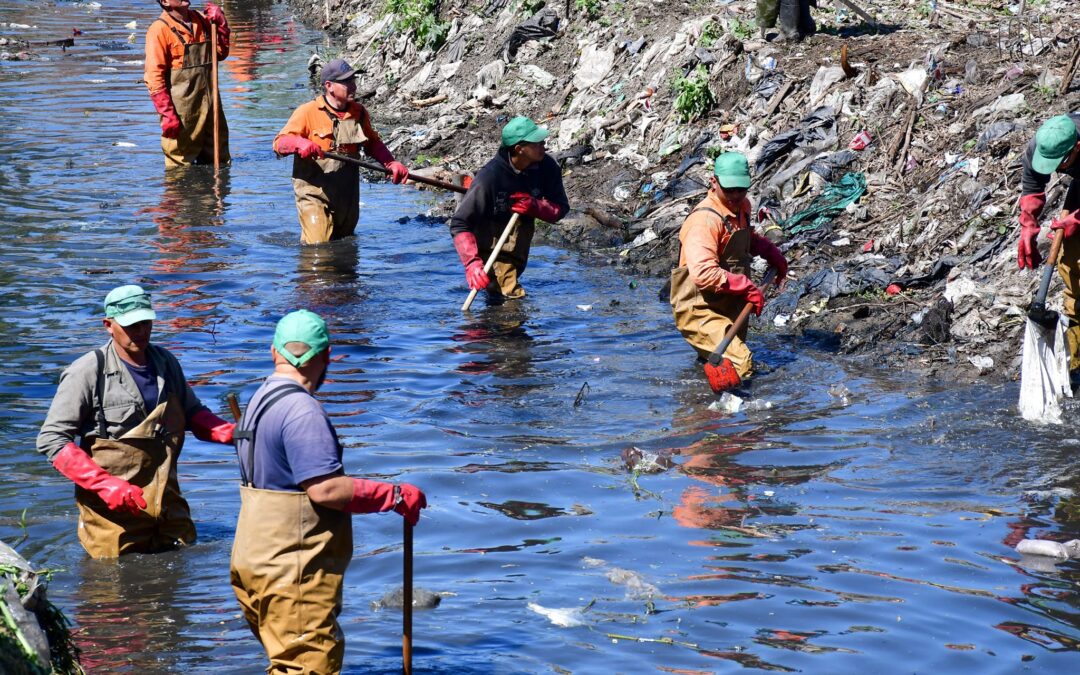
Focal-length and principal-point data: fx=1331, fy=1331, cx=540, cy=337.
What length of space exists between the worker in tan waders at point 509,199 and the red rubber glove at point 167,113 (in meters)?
6.37

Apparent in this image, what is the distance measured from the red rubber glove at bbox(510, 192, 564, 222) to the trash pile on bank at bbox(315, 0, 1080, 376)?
2.02 m

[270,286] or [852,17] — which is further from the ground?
[852,17]

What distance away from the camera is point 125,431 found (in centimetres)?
635

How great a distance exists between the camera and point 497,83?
17.9 m

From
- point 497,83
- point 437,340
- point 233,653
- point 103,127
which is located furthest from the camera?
point 103,127

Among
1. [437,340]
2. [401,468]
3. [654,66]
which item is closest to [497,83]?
[654,66]

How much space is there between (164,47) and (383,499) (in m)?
11.8

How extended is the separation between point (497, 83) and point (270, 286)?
6589 millimetres

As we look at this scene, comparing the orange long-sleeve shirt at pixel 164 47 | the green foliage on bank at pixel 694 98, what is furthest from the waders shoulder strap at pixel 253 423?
the orange long-sleeve shirt at pixel 164 47

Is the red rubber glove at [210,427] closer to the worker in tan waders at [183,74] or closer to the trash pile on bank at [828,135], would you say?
the trash pile on bank at [828,135]

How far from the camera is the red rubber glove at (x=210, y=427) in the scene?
641 cm

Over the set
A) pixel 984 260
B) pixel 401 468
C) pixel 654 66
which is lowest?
pixel 401 468

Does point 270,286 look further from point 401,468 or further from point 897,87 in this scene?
point 897,87

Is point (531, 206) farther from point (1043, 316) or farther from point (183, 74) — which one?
point (183, 74)
